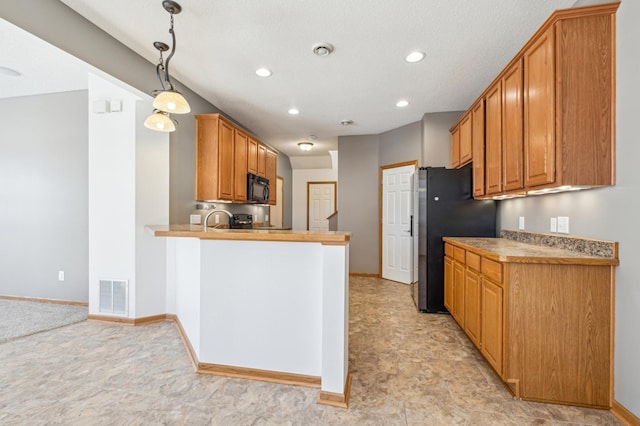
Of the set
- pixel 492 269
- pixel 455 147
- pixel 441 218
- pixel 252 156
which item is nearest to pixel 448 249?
pixel 441 218

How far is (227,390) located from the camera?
6.11 feet

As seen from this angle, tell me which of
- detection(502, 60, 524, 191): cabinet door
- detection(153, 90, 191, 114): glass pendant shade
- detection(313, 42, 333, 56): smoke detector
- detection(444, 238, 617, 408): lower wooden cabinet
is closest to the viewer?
detection(444, 238, 617, 408): lower wooden cabinet

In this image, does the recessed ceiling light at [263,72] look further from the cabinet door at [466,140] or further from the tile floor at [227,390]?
the tile floor at [227,390]

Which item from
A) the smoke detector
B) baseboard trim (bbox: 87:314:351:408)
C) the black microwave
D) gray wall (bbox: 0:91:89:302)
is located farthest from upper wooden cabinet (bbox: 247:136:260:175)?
baseboard trim (bbox: 87:314:351:408)

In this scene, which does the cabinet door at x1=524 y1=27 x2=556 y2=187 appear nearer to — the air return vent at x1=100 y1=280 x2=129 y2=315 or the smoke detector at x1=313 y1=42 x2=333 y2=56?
the smoke detector at x1=313 y1=42 x2=333 y2=56

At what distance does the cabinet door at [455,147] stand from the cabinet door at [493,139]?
89cm

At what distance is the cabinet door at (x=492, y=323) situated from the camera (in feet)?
6.25

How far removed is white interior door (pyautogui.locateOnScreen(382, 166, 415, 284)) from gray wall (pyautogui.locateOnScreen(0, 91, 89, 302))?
4.51 m

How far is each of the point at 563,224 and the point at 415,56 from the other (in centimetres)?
193

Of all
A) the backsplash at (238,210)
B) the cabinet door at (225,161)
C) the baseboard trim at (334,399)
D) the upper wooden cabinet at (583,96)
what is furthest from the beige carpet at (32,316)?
the upper wooden cabinet at (583,96)

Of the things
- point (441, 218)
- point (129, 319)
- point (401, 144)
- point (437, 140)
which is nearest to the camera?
point (129, 319)

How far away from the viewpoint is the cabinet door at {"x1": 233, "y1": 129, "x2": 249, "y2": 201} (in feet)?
13.5

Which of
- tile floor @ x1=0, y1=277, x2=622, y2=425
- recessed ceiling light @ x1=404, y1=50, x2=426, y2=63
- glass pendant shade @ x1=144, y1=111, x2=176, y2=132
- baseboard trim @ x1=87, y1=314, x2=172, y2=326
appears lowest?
tile floor @ x1=0, y1=277, x2=622, y2=425

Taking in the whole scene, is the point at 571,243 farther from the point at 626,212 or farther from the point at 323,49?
the point at 323,49
